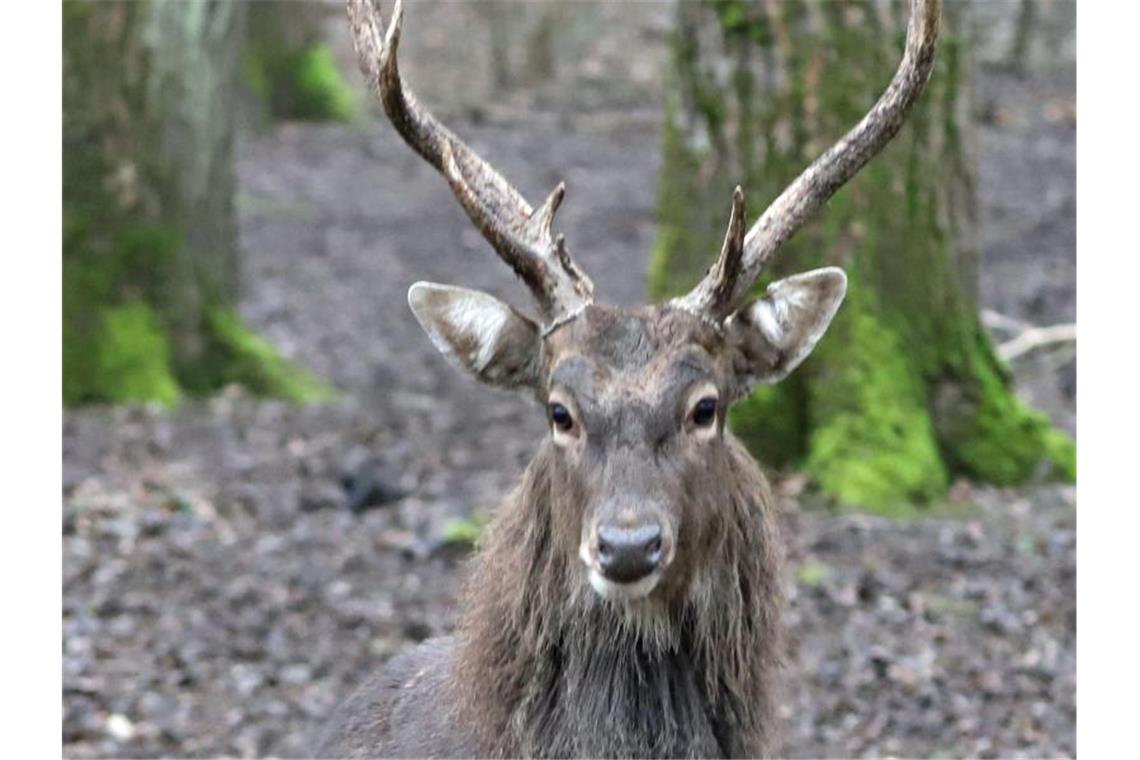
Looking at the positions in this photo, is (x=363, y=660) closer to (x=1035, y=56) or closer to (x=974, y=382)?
(x=974, y=382)

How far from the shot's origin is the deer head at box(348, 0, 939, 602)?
16.1 feet

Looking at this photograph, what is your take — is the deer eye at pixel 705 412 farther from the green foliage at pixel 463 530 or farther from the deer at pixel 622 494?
the green foliage at pixel 463 530

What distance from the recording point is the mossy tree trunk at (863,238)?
9.45 metres

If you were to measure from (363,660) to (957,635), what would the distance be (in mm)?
2586

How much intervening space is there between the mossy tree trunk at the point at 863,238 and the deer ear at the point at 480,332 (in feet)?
14.2

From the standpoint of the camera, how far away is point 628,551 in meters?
4.76

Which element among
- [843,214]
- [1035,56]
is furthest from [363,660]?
[1035,56]

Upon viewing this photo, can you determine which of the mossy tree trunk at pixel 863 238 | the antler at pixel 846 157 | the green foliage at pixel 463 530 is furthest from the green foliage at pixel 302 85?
the antler at pixel 846 157

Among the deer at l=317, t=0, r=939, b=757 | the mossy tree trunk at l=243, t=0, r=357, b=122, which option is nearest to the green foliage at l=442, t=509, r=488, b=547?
the deer at l=317, t=0, r=939, b=757

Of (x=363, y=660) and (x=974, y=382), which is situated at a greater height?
(x=974, y=382)

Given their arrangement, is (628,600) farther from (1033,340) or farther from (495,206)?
(1033,340)

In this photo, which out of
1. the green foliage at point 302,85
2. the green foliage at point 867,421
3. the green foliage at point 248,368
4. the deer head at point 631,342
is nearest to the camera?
the deer head at point 631,342

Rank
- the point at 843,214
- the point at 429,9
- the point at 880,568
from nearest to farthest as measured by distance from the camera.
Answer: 1. the point at 880,568
2. the point at 843,214
3. the point at 429,9

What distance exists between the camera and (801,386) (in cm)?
970
